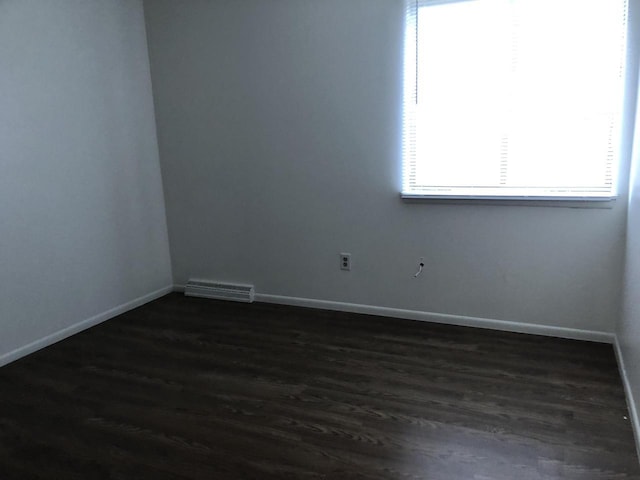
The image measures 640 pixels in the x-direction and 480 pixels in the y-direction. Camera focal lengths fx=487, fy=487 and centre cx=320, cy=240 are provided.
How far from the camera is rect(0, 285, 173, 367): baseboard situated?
283cm

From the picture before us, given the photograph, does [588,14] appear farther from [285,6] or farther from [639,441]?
[639,441]

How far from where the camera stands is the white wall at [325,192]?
291 centimetres

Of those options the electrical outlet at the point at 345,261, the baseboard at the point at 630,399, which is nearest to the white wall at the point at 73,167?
the electrical outlet at the point at 345,261

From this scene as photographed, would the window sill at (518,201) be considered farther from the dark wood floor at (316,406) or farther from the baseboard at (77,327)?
the baseboard at (77,327)

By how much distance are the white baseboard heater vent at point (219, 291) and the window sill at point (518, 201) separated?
144cm

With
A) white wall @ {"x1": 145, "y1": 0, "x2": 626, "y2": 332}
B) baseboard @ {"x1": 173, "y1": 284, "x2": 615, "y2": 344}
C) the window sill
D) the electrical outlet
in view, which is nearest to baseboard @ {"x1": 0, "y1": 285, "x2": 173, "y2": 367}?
white wall @ {"x1": 145, "y1": 0, "x2": 626, "y2": 332}

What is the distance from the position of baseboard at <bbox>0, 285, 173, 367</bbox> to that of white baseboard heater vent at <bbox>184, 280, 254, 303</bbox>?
0.83 feet

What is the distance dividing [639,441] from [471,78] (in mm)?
2044

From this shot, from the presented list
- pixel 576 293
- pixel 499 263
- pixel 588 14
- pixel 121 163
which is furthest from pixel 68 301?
pixel 588 14

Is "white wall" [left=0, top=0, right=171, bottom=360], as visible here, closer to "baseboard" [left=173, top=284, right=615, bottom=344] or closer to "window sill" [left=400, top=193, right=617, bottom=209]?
"baseboard" [left=173, top=284, right=615, bottom=344]

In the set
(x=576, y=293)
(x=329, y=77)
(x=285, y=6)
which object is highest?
(x=285, y=6)

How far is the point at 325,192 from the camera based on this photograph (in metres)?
3.40

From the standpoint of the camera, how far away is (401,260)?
328cm

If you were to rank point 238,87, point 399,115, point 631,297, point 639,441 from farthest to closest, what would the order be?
point 238,87 → point 399,115 → point 631,297 → point 639,441
